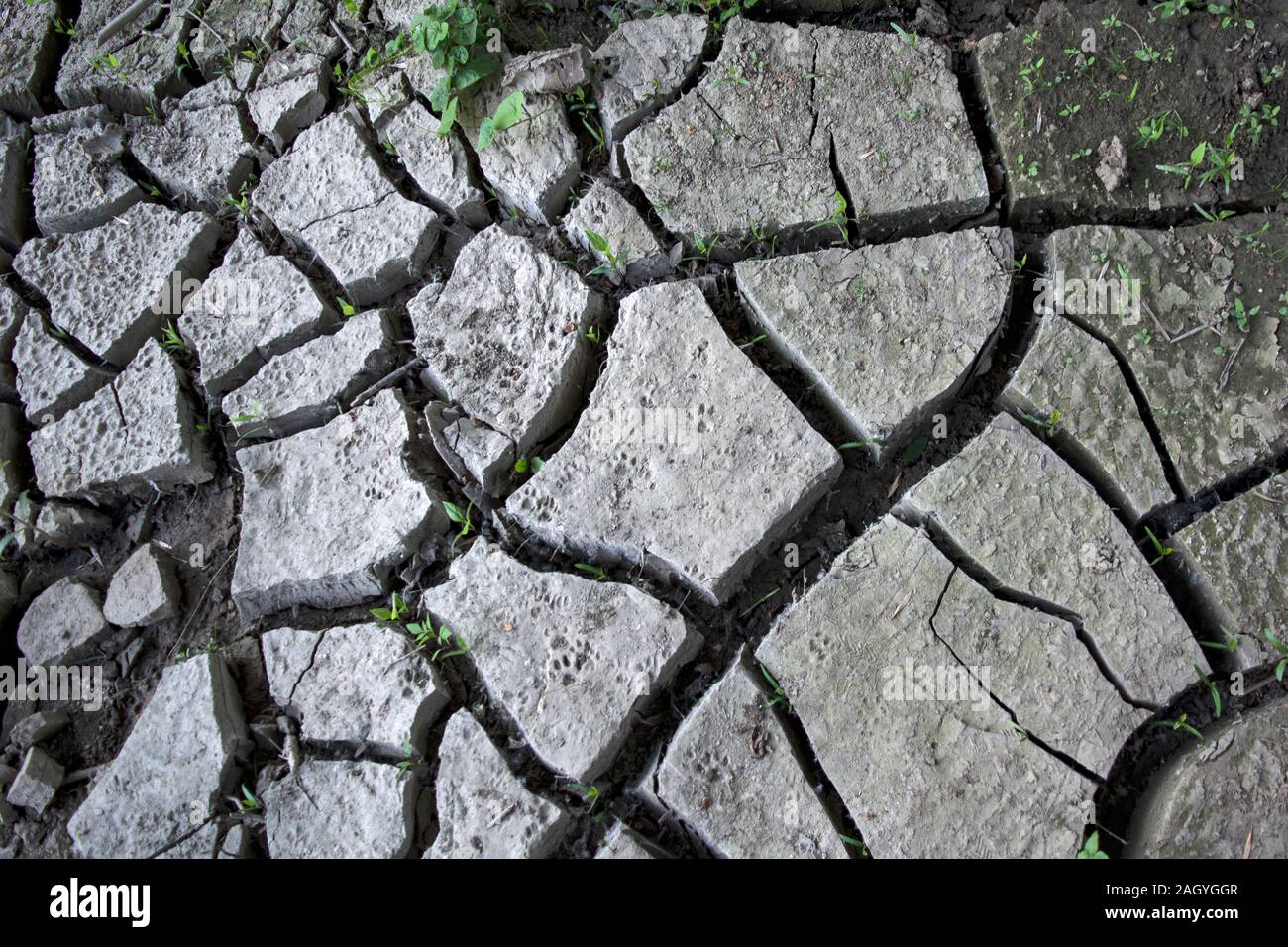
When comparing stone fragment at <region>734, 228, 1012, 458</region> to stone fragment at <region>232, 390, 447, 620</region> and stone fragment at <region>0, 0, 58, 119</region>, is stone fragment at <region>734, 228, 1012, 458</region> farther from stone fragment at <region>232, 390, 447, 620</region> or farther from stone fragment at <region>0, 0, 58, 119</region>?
stone fragment at <region>0, 0, 58, 119</region>

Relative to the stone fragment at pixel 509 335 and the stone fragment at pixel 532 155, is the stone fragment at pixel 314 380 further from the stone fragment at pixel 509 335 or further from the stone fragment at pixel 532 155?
the stone fragment at pixel 532 155

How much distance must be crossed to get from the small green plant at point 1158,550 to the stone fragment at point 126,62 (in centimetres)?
309

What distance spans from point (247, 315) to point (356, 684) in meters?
1.14

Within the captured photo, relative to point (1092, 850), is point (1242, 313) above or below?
above

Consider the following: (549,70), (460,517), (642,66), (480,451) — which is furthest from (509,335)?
(642,66)

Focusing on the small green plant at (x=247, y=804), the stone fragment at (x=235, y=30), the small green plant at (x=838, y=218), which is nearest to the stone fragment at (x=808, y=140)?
the small green plant at (x=838, y=218)

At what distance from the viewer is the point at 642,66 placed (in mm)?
2553

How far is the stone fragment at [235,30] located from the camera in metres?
2.88

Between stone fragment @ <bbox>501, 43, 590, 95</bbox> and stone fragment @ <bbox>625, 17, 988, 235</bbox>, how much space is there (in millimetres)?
242

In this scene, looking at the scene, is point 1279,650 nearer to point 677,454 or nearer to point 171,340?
point 677,454

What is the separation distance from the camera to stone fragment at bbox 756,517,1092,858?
1923mm

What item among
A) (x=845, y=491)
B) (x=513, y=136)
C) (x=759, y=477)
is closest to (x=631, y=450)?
(x=759, y=477)

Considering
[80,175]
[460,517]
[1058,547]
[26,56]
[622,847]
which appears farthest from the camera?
[26,56]

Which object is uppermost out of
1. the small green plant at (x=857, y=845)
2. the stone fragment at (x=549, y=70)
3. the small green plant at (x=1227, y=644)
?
the stone fragment at (x=549, y=70)
